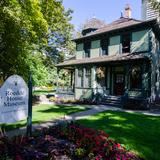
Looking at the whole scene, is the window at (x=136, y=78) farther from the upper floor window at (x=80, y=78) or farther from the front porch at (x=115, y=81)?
the upper floor window at (x=80, y=78)

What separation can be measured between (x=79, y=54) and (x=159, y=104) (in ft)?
37.5

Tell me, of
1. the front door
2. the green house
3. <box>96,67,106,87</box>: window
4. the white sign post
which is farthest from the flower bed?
<box>96,67,106,87</box>: window

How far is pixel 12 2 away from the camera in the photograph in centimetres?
1261

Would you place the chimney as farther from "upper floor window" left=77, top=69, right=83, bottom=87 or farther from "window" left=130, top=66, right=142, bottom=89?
"window" left=130, top=66, right=142, bottom=89

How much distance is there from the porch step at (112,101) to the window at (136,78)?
5.93ft

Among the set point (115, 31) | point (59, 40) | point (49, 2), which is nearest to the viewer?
point (49, 2)

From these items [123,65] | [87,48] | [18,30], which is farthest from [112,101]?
[18,30]

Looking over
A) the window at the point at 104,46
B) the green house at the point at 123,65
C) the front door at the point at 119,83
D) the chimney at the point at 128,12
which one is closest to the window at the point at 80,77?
the green house at the point at 123,65

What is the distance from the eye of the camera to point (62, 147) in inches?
248

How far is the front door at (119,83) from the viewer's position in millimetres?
23234

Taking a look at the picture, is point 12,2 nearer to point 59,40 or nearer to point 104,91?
point 104,91

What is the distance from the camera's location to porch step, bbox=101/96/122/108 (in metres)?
20.3

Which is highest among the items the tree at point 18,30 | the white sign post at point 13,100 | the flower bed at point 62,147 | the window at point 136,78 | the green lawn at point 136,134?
the tree at point 18,30

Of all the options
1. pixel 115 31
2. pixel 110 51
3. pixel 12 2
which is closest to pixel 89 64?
pixel 110 51
